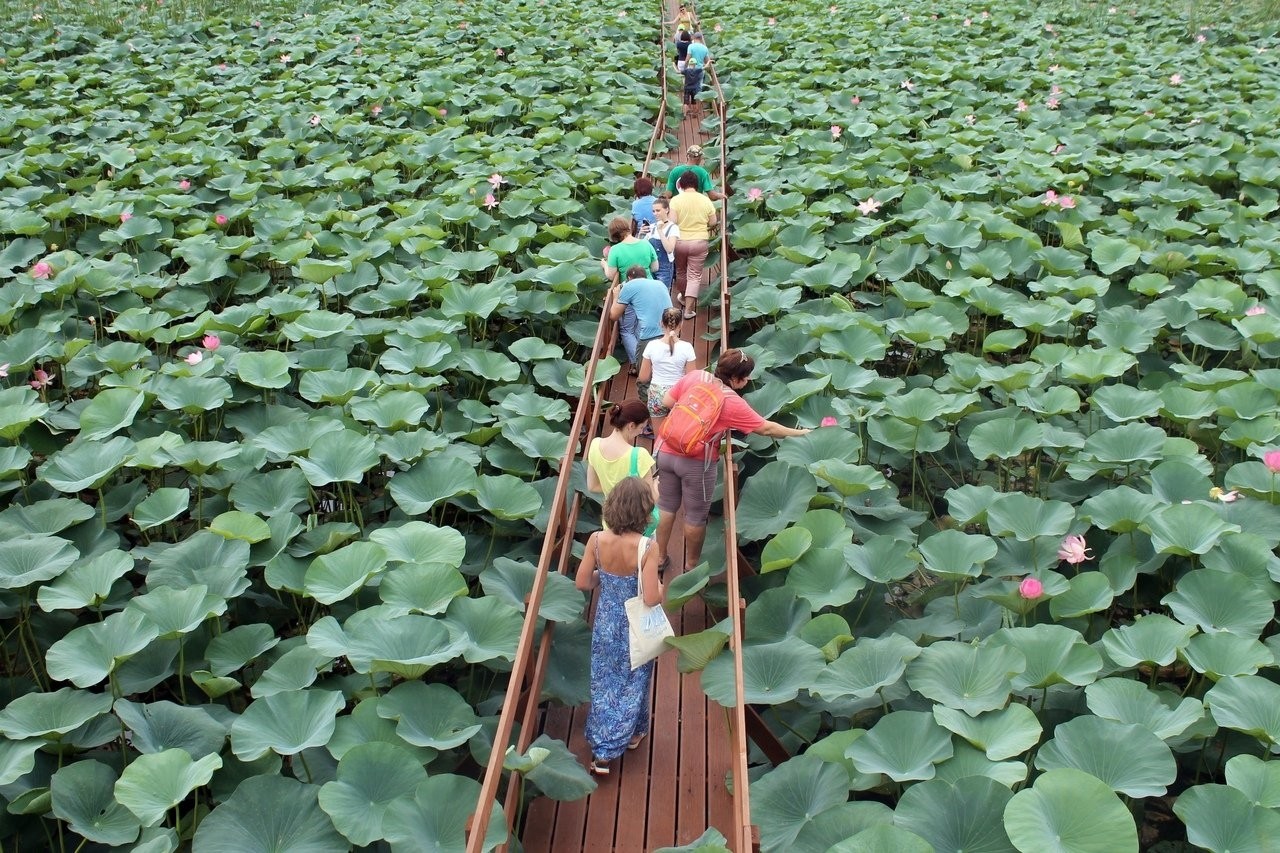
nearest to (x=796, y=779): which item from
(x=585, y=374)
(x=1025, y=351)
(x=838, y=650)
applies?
(x=838, y=650)

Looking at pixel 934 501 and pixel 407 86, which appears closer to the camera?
pixel 934 501

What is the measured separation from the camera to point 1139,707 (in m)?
3.06

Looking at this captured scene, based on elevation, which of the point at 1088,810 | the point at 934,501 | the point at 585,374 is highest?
the point at 1088,810

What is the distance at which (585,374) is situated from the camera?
17.5 feet

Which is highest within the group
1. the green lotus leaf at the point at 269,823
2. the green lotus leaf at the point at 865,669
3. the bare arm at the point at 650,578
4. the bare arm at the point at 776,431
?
the bare arm at the point at 650,578

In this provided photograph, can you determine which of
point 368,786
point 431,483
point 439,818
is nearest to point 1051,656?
point 439,818

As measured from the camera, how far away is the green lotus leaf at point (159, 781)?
2867mm

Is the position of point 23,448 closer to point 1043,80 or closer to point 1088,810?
point 1088,810

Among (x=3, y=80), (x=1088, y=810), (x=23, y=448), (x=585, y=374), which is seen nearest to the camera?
(x=1088, y=810)

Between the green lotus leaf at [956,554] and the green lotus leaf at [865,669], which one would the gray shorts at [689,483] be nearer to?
the green lotus leaf at [956,554]

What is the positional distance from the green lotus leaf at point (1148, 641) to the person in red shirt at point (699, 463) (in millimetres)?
1420

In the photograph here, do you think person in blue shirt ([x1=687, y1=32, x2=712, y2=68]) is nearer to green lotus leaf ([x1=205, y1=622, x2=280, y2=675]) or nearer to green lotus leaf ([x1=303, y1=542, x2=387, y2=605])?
green lotus leaf ([x1=303, y1=542, x2=387, y2=605])

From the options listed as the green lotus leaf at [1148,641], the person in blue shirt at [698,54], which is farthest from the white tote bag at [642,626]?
the person in blue shirt at [698,54]

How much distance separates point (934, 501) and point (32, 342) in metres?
4.55
